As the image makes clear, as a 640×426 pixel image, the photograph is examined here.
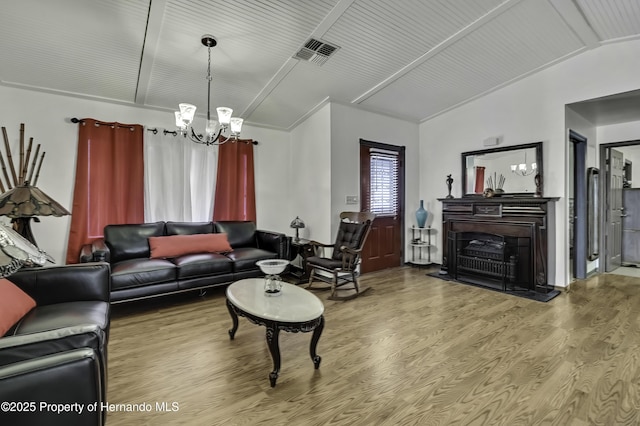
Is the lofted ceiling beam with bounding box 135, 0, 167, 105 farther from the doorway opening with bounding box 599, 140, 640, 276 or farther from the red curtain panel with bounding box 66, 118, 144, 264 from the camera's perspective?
the doorway opening with bounding box 599, 140, 640, 276

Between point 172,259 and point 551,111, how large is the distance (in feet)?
17.4

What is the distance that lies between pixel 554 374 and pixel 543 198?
2.63 meters

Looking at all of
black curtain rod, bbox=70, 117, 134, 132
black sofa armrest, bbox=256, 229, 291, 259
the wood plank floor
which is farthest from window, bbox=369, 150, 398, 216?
black curtain rod, bbox=70, 117, 134, 132

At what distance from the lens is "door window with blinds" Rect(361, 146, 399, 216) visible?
4.97 m

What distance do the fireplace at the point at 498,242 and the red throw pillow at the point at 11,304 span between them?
4.88 metres

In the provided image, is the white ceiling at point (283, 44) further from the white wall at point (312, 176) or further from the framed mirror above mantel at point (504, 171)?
the framed mirror above mantel at point (504, 171)

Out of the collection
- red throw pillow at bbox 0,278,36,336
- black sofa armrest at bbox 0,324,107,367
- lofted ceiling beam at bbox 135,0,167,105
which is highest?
lofted ceiling beam at bbox 135,0,167,105

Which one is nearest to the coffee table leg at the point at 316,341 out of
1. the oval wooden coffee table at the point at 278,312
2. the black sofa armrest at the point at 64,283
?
the oval wooden coffee table at the point at 278,312

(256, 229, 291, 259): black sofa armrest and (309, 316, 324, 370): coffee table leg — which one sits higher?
(256, 229, 291, 259): black sofa armrest

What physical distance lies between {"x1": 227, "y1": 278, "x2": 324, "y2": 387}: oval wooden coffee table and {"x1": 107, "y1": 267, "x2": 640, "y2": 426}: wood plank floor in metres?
0.21

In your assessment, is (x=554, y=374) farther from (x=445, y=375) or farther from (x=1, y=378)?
(x=1, y=378)

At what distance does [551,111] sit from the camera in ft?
13.3

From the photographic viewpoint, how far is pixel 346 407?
5.73 ft

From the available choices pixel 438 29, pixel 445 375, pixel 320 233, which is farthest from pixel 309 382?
pixel 438 29
